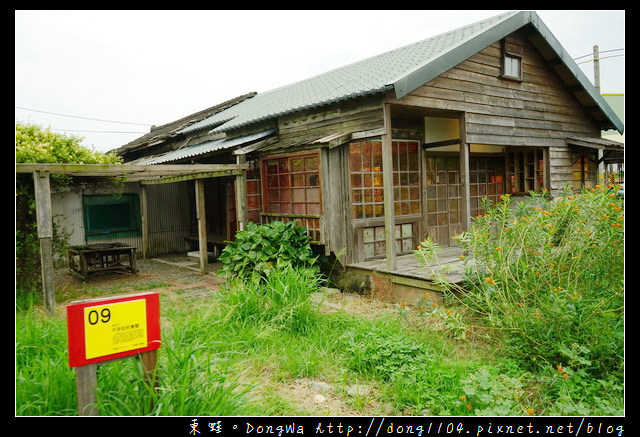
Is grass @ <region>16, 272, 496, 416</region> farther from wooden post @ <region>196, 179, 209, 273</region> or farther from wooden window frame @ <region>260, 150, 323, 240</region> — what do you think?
wooden post @ <region>196, 179, 209, 273</region>

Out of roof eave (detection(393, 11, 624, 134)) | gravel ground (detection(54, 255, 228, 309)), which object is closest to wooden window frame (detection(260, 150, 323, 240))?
gravel ground (detection(54, 255, 228, 309))

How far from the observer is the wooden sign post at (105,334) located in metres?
2.47

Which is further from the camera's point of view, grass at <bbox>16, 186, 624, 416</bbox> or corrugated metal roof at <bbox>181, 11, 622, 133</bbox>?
corrugated metal roof at <bbox>181, 11, 622, 133</bbox>

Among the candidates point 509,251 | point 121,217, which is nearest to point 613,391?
point 509,251

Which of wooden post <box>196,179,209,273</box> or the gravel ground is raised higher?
wooden post <box>196,179,209,273</box>

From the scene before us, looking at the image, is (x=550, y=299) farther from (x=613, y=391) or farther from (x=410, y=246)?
(x=410, y=246)

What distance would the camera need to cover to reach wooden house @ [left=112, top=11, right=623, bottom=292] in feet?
24.2

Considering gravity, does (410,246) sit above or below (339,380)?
above

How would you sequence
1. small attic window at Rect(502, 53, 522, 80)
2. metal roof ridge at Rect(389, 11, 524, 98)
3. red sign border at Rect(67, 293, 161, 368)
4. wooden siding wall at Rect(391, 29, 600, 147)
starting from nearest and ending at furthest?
red sign border at Rect(67, 293, 161, 368) < metal roof ridge at Rect(389, 11, 524, 98) < wooden siding wall at Rect(391, 29, 600, 147) < small attic window at Rect(502, 53, 522, 80)

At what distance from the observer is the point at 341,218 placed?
7824 mm

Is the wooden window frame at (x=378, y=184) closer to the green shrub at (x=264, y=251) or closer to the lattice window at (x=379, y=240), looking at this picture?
the lattice window at (x=379, y=240)

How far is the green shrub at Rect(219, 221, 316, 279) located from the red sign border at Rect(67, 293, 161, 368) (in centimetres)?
428

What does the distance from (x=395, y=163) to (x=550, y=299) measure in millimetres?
5103

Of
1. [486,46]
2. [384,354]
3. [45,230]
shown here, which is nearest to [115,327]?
[384,354]
